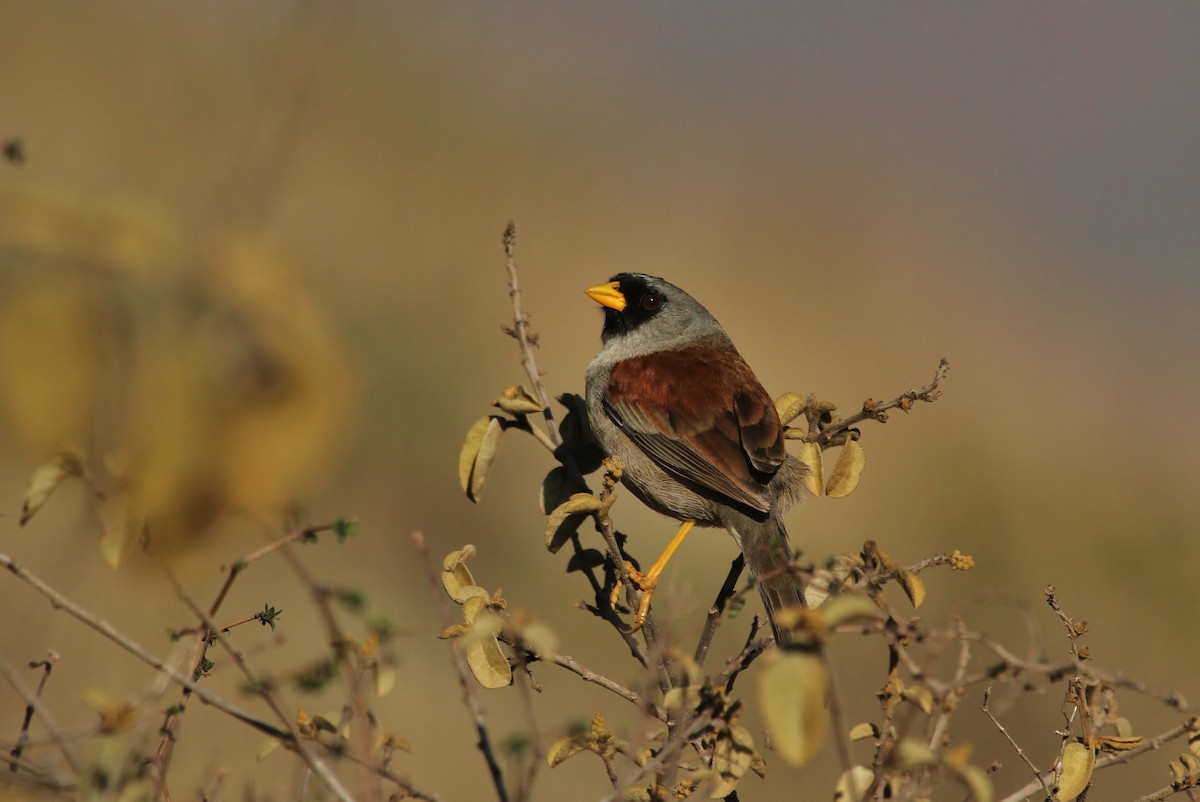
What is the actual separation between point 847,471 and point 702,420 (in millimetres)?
1196

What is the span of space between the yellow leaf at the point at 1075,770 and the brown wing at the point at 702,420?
5.91ft

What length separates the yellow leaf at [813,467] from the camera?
141 inches

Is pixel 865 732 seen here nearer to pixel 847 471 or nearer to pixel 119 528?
pixel 847 471

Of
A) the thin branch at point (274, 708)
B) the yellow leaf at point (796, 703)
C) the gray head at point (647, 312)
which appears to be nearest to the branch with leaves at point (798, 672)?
the yellow leaf at point (796, 703)

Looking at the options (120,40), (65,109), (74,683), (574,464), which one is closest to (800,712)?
(574,464)

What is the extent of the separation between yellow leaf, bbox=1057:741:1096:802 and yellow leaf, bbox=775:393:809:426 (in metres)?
1.58

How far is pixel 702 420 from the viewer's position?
458 cm

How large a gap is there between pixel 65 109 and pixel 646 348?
11643mm

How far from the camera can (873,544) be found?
8.73 feet

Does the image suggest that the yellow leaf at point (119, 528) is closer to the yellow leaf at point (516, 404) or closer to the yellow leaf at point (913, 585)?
the yellow leaf at point (516, 404)

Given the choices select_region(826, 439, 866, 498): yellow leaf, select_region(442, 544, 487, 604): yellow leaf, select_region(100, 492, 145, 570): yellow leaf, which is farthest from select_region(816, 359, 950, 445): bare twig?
select_region(100, 492, 145, 570): yellow leaf

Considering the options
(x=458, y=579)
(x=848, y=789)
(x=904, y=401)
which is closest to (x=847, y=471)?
(x=904, y=401)

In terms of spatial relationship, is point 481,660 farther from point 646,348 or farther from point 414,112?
point 414,112

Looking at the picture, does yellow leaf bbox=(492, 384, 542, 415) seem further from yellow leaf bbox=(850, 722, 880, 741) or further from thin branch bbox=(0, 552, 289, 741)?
thin branch bbox=(0, 552, 289, 741)
